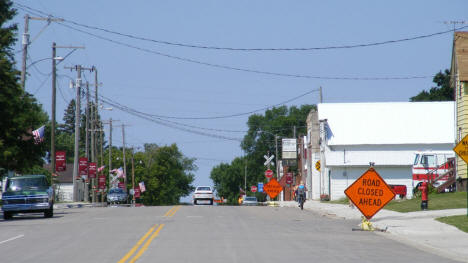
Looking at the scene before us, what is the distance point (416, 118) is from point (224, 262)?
61745mm

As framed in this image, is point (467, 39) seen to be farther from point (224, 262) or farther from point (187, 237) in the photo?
point (224, 262)

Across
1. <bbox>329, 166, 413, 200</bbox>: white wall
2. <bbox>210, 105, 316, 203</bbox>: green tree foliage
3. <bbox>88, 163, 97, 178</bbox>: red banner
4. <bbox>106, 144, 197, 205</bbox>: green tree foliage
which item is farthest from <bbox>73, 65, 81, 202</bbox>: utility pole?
<bbox>210, 105, 316, 203</bbox>: green tree foliage

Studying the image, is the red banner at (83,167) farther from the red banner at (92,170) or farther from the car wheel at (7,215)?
the car wheel at (7,215)

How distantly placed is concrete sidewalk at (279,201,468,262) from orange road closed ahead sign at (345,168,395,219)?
36.4 inches

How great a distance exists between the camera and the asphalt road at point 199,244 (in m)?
16.3

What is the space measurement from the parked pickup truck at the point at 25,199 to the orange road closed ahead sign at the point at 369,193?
51.6ft

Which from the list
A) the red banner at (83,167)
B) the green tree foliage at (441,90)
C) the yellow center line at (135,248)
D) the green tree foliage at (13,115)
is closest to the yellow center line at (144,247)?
the yellow center line at (135,248)

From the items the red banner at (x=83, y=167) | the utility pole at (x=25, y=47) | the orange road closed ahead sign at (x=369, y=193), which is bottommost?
the orange road closed ahead sign at (x=369, y=193)

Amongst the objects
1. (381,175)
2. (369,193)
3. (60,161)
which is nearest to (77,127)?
(60,161)

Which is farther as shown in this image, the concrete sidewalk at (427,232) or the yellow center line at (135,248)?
the concrete sidewalk at (427,232)

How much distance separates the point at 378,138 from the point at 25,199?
43599mm

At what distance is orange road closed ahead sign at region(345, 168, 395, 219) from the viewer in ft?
81.7

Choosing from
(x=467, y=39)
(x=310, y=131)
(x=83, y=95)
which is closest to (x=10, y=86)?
(x=467, y=39)

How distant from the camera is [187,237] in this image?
70.3 feet
